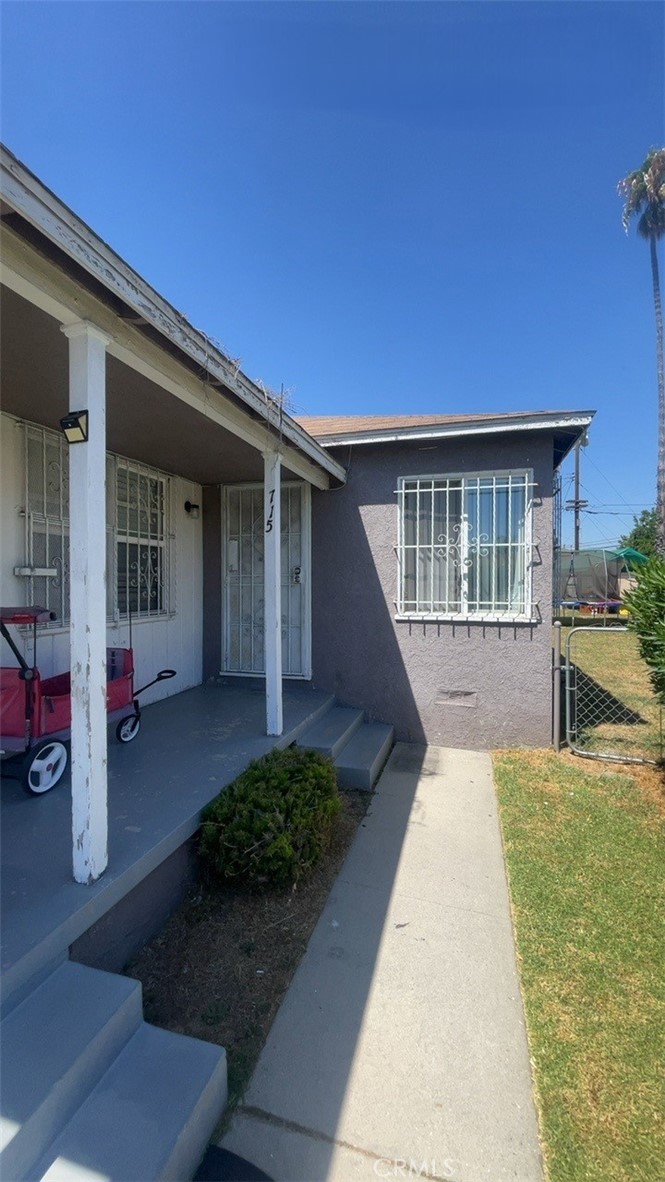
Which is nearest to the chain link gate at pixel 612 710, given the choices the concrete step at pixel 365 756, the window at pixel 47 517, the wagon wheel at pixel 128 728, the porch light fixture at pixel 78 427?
the concrete step at pixel 365 756

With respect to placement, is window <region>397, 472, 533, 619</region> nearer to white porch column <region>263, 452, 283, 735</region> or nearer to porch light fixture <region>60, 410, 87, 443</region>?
white porch column <region>263, 452, 283, 735</region>

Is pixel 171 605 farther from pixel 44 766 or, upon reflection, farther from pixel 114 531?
pixel 44 766

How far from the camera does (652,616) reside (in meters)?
4.32

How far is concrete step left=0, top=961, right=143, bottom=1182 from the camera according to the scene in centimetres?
131

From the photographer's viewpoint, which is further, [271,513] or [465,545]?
[465,545]

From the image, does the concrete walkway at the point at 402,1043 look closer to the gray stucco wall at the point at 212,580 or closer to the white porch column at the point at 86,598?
the white porch column at the point at 86,598

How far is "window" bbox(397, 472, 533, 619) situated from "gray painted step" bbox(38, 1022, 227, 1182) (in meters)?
4.42

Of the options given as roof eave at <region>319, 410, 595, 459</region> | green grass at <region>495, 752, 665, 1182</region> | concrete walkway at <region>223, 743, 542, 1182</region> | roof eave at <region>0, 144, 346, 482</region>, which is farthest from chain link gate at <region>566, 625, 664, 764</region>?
roof eave at <region>0, 144, 346, 482</region>

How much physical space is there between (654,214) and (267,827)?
30.8m

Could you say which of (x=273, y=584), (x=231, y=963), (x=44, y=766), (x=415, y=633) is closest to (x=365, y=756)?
(x=415, y=633)

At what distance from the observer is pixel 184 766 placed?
352 cm

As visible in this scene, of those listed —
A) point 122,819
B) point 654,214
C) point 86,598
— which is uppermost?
point 654,214

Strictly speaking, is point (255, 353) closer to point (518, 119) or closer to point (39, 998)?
point (39, 998)

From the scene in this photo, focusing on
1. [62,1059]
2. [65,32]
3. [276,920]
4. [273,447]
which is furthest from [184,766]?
[65,32]
